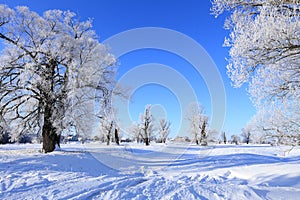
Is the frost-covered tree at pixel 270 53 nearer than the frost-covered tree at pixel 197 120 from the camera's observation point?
Yes

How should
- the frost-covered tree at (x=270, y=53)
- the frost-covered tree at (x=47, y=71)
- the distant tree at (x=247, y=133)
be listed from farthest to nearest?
the frost-covered tree at (x=47, y=71), the distant tree at (x=247, y=133), the frost-covered tree at (x=270, y=53)

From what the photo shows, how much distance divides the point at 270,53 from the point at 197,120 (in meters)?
37.1

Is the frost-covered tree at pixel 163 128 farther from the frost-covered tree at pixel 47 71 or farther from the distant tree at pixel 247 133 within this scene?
the frost-covered tree at pixel 47 71

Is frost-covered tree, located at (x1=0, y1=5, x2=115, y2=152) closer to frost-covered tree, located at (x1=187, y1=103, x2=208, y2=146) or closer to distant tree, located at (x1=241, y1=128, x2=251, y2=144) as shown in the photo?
distant tree, located at (x1=241, y1=128, x2=251, y2=144)

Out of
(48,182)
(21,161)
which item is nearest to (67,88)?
(21,161)

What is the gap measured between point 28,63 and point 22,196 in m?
9.48

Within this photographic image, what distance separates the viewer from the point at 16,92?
1233 centimetres

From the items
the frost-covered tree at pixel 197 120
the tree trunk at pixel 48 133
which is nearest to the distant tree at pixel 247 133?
the frost-covered tree at pixel 197 120

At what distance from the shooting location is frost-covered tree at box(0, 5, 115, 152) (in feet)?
39.8

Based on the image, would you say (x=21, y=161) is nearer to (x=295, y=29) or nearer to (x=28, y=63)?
(x=28, y=63)

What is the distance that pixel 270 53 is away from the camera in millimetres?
5078

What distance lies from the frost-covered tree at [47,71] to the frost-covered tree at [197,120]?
30.0m

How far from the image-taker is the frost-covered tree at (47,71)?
477 inches

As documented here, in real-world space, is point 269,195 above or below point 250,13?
below
